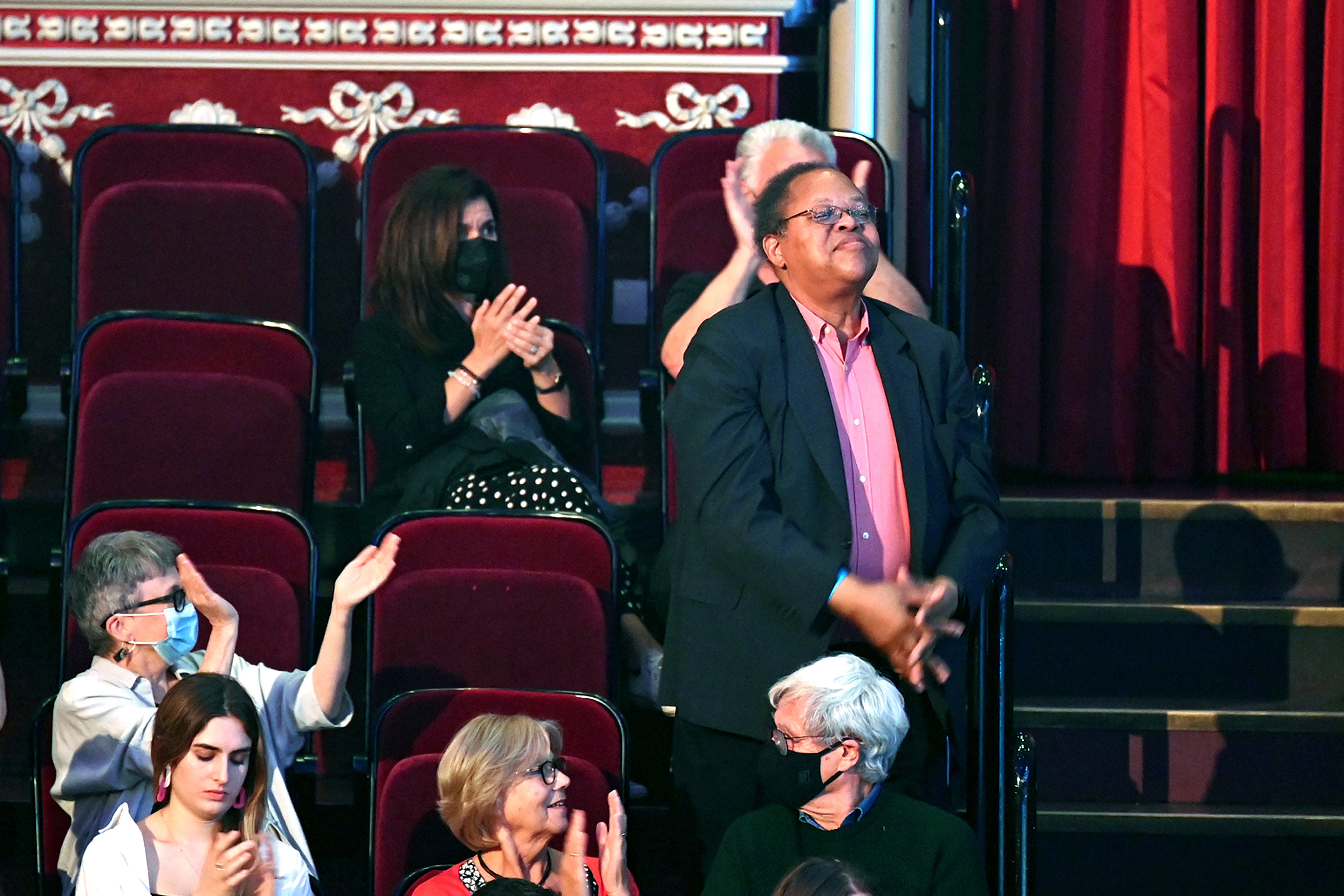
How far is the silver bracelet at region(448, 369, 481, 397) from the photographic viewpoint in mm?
2996

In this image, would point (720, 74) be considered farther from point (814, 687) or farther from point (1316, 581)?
point (814, 687)

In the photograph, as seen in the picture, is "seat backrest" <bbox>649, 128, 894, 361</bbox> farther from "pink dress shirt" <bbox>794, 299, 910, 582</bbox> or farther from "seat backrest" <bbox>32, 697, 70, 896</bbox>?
"seat backrest" <bbox>32, 697, 70, 896</bbox>

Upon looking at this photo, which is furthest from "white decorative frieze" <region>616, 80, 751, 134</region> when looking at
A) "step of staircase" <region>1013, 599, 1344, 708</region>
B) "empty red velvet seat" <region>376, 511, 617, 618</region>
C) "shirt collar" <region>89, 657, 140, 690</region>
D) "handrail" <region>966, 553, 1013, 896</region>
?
"shirt collar" <region>89, 657, 140, 690</region>

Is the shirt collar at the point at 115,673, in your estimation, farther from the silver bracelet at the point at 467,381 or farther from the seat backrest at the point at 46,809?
the silver bracelet at the point at 467,381

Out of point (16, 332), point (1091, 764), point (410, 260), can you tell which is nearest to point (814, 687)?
point (1091, 764)

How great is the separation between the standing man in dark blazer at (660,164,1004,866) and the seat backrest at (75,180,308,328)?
4.67 ft

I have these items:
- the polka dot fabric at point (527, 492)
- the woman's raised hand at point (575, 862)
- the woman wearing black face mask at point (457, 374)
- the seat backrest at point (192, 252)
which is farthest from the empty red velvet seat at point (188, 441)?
the woman's raised hand at point (575, 862)

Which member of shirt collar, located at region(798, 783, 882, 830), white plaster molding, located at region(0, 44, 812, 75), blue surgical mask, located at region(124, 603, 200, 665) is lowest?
shirt collar, located at region(798, 783, 882, 830)

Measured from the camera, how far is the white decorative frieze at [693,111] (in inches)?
153

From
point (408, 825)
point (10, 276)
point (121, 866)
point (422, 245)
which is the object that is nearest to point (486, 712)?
point (408, 825)

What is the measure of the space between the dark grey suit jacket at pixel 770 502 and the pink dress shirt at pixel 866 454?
0.01m

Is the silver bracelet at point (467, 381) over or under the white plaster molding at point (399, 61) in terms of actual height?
under

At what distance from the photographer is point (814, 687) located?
6.92 feet

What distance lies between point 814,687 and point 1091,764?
92 cm
